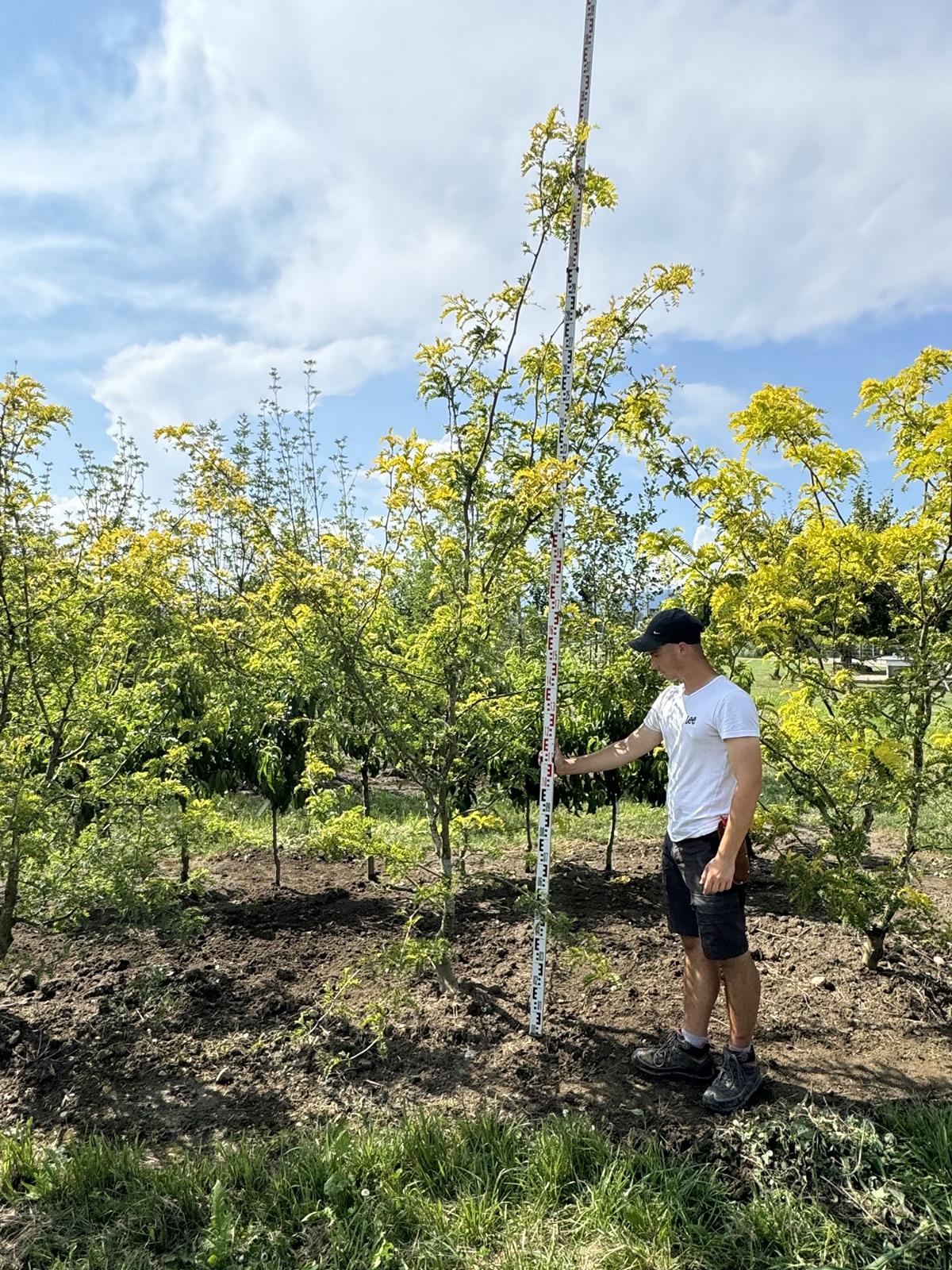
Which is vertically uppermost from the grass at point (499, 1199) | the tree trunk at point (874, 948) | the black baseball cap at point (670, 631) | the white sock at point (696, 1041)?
the black baseball cap at point (670, 631)

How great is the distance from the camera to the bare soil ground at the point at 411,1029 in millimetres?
3119

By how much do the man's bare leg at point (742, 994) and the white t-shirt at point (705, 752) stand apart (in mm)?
492

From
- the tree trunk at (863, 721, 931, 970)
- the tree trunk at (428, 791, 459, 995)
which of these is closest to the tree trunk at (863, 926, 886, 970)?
the tree trunk at (863, 721, 931, 970)

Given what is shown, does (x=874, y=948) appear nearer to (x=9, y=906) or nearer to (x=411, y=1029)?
(x=411, y=1029)

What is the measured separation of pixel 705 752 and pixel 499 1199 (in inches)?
64.0

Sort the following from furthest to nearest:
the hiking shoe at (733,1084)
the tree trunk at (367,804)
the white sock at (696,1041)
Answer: the tree trunk at (367,804) → the white sock at (696,1041) → the hiking shoe at (733,1084)

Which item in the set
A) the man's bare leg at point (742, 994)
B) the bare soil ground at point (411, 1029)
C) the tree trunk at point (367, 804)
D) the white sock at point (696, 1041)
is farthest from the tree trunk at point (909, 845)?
the tree trunk at point (367, 804)

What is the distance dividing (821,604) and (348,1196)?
10.7 ft

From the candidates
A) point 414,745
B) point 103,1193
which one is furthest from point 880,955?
point 103,1193

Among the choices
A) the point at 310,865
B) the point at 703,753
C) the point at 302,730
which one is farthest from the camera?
the point at 310,865

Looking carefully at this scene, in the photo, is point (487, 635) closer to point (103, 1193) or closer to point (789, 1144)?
point (789, 1144)

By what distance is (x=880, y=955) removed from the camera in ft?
13.5

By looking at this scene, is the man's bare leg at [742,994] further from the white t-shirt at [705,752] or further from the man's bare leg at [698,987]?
the white t-shirt at [705,752]

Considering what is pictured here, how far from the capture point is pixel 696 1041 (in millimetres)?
3225
